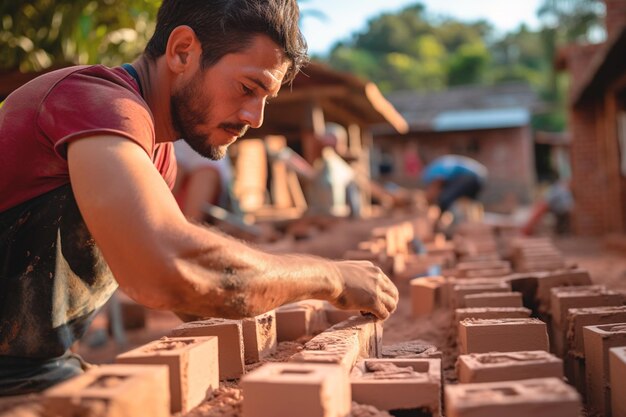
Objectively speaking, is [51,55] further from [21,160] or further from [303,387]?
[303,387]

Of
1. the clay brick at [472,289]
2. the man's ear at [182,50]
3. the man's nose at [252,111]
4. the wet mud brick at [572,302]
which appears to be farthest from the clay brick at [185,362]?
the wet mud brick at [572,302]

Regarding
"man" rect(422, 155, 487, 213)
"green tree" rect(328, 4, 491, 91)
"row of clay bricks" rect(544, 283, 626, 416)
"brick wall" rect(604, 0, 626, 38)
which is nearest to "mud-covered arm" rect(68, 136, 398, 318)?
"row of clay bricks" rect(544, 283, 626, 416)

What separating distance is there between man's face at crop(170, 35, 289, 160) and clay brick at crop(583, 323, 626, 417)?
131 cm

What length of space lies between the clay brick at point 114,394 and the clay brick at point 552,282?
2.09 m

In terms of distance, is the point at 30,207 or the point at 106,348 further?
the point at 106,348

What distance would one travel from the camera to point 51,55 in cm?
646

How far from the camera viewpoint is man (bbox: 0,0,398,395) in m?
1.49

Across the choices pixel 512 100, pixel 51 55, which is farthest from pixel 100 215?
pixel 512 100

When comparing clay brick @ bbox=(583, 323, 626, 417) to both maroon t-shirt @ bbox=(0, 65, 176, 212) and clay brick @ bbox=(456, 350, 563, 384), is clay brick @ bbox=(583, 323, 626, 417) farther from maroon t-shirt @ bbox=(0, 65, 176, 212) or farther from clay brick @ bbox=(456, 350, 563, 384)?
maroon t-shirt @ bbox=(0, 65, 176, 212)

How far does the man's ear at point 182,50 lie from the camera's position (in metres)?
2.08

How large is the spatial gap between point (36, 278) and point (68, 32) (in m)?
5.02

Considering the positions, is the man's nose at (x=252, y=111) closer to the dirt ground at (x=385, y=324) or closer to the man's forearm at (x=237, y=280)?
the man's forearm at (x=237, y=280)

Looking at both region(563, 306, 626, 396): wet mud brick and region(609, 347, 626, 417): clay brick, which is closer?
region(609, 347, 626, 417): clay brick

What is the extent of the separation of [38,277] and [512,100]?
26.9 meters
